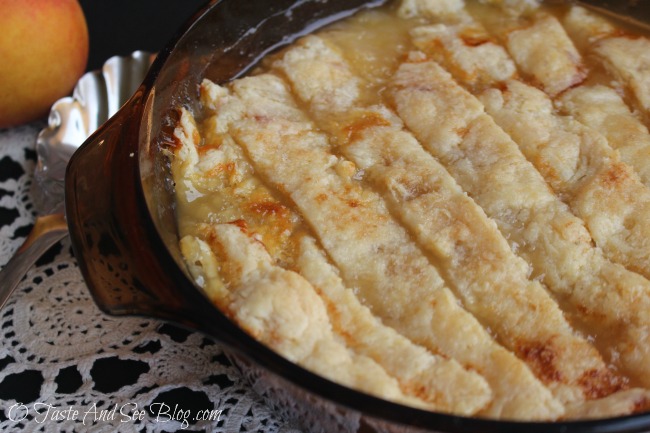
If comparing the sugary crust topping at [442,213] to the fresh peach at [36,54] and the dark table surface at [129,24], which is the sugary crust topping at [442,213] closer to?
the fresh peach at [36,54]

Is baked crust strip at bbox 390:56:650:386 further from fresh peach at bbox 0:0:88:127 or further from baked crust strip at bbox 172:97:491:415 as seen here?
fresh peach at bbox 0:0:88:127

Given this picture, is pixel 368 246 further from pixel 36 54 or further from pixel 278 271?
pixel 36 54

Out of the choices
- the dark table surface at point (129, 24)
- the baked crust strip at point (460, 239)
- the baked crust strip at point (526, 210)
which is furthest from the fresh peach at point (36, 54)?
the baked crust strip at point (526, 210)

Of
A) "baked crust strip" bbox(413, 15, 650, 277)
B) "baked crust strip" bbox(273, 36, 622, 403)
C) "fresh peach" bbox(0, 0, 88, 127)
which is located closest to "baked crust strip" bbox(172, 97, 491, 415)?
"baked crust strip" bbox(273, 36, 622, 403)

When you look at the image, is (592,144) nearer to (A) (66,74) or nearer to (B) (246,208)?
(B) (246,208)

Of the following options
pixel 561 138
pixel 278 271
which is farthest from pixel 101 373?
pixel 561 138

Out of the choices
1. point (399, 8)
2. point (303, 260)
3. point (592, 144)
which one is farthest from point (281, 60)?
point (592, 144)
